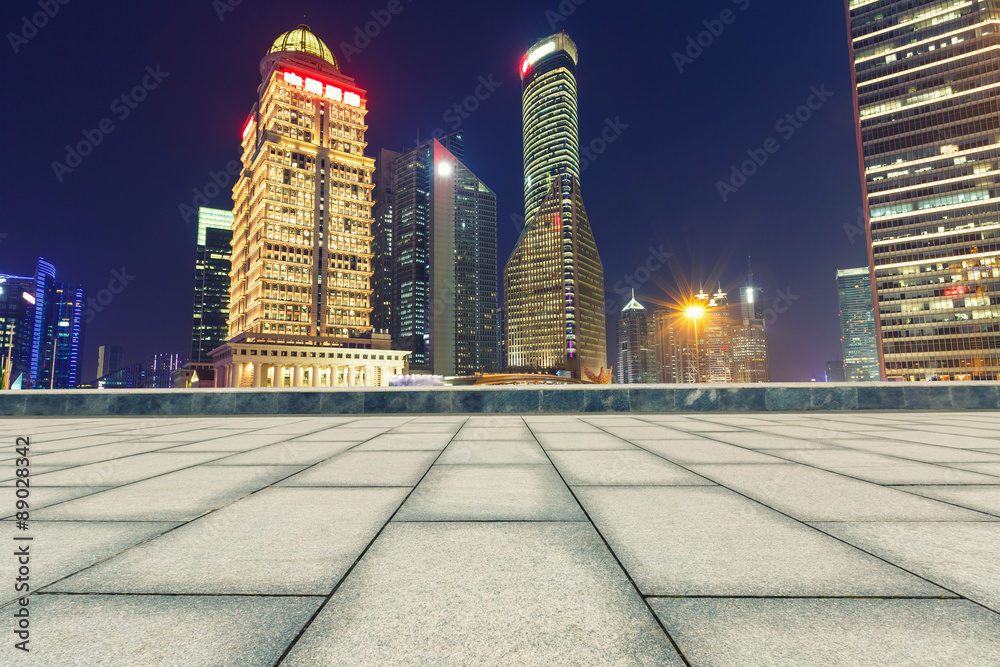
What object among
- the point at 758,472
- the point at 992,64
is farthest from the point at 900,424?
the point at 992,64

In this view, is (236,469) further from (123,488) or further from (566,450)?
(566,450)

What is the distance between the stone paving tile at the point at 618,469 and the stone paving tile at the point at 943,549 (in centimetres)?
165

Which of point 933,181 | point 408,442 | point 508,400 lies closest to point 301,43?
point 508,400

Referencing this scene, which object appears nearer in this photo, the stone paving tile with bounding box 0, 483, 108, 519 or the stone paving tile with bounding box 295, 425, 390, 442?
the stone paving tile with bounding box 0, 483, 108, 519

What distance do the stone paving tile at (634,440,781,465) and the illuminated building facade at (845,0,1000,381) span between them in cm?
15675

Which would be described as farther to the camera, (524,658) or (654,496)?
(654,496)

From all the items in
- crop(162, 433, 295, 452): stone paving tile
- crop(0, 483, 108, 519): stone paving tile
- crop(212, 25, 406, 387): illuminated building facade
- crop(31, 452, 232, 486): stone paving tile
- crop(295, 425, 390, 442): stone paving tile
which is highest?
crop(212, 25, 406, 387): illuminated building facade

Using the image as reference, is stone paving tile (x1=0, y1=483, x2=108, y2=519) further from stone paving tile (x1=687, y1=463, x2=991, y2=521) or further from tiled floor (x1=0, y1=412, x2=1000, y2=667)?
stone paving tile (x1=687, y1=463, x2=991, y2=521)

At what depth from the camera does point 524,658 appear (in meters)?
1.79

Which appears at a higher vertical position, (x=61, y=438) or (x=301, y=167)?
(x=301, y=167)

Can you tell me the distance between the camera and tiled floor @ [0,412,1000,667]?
1.89m

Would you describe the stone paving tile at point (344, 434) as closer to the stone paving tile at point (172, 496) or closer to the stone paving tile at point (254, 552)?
the stone paving tile at point (172, 496)

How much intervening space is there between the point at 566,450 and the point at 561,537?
4105mm

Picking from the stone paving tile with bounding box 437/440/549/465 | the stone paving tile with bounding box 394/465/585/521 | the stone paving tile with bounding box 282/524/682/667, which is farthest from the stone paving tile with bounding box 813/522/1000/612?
the stone paving tile with bounding box 437/440/549/465
